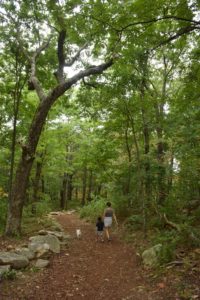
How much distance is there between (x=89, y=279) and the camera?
7062mm

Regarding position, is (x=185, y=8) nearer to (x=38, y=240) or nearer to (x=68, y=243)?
(x=38, y=240)

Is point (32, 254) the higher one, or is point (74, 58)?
point (74, 58)

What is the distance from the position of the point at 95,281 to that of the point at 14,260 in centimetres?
198

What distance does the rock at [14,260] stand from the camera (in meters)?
6.69

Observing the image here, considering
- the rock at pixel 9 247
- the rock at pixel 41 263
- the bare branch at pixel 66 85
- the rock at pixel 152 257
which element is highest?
the bare branch at pixel 66 85

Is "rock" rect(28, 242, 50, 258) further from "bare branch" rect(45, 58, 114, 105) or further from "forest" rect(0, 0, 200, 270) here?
"bare branch" rect(45, 58, 114, 105)

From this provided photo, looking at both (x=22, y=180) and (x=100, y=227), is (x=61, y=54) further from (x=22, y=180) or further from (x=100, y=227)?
(x=100, y=227)

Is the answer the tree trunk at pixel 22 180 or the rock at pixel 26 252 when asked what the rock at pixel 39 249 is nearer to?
the rock at pixel 26 252

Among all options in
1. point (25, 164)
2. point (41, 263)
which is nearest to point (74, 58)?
point (25, 164)

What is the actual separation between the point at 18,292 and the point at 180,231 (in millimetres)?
4644

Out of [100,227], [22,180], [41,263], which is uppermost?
[22,180]

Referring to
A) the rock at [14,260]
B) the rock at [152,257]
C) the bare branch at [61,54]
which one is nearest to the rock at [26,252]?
the rock at [14,260]

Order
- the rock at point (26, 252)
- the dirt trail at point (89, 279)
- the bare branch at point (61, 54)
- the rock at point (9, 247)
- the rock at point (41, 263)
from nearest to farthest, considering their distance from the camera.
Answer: the dirt trail at point (89, 279) < the rock at point (41, 263) < the rock at point (26, 252) < the rock at point (9, 247) < the bare branch at point (61, 54)

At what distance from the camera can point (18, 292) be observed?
573 centimetres
